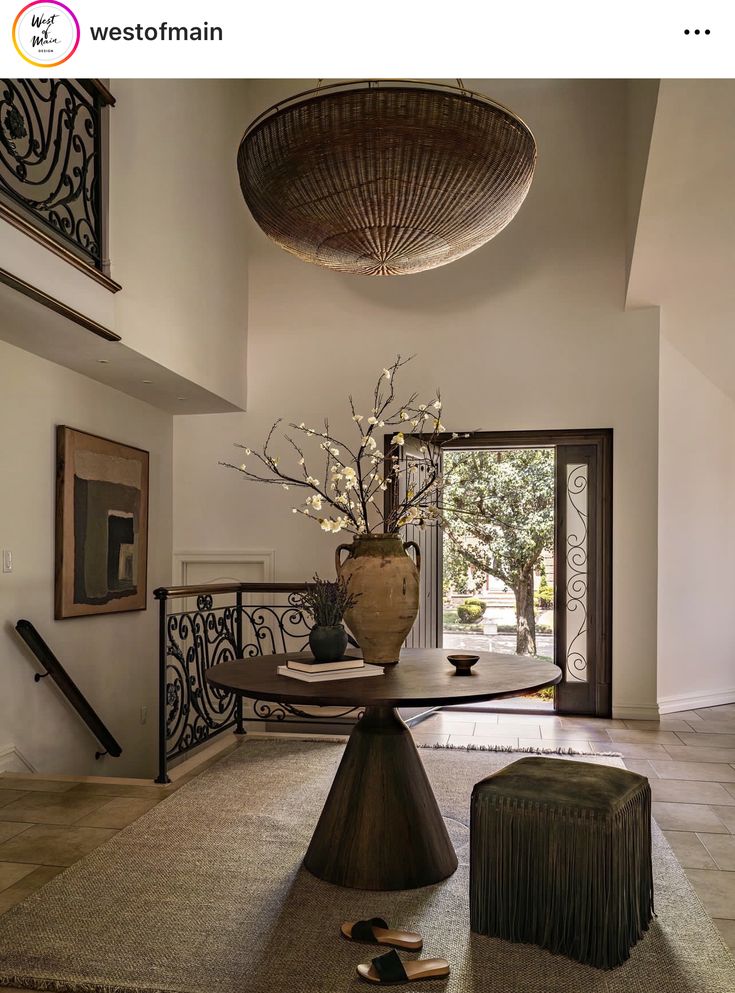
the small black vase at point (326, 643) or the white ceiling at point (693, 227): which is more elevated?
the white ceiling at point (693, 227)

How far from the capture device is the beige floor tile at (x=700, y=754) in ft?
14.5

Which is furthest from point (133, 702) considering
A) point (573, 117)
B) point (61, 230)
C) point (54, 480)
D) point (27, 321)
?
point (573, 117)

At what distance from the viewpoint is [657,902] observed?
2.54 m

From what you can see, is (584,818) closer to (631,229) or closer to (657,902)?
(657,902)

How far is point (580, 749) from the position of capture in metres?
4.70

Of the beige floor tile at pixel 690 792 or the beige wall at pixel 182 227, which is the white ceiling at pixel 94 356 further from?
the beige floor tile at pixel 690 792

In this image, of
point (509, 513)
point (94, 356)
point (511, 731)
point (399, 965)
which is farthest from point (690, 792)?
point (509, 513)

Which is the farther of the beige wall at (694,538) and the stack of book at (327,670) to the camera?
the beige wall at (694,538)

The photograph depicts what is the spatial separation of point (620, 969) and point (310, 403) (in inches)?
186

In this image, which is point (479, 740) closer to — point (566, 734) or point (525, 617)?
point (566, 734)

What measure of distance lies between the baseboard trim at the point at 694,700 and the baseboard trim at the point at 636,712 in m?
0.07

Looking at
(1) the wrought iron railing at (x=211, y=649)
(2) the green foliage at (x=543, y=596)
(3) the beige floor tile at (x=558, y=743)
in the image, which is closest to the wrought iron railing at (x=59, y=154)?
(1) the wrought iron railing at (x=211, y=649)

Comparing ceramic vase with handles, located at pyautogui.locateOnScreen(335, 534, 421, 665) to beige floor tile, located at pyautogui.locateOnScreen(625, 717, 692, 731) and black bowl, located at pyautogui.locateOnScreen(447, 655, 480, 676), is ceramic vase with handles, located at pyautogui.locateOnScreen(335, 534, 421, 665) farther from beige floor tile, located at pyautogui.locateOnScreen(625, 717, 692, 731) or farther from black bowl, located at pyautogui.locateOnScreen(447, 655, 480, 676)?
beige floor tile, located at pyautogui.locateOnScreen(625, 717, 692, 731)

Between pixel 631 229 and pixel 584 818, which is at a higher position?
pixel 631 229
